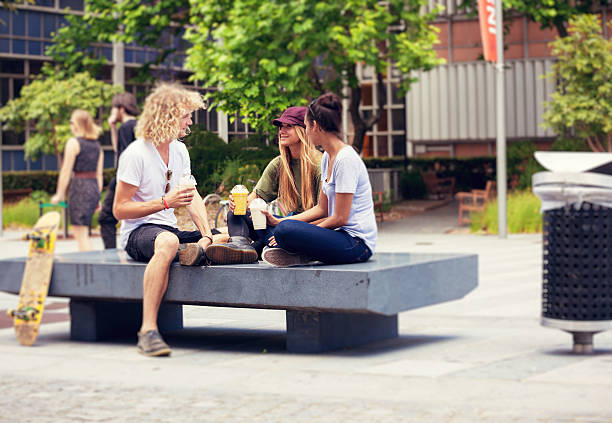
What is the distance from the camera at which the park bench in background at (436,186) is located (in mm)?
31359

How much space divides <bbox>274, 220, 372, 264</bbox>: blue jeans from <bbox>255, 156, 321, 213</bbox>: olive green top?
17.3 inches

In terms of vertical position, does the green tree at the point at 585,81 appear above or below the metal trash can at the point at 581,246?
above

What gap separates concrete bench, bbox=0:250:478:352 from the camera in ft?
22.2

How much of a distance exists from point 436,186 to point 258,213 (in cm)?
2460

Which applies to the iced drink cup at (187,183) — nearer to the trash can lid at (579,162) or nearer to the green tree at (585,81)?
the trash can lid at (579,162)

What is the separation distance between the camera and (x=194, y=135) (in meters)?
7.62

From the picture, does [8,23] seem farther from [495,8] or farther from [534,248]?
[534,248]

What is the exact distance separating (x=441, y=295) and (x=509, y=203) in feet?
51.0

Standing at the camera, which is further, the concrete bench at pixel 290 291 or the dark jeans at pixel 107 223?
the dark jeans at pixel 107 223

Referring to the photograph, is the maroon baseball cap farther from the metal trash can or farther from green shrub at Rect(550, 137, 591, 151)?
green shrub at Rect(550, 137, 591, 151)

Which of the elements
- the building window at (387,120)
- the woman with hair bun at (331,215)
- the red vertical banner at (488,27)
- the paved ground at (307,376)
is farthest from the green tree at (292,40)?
the building window at (387,120)

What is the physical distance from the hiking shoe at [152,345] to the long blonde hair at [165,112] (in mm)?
1246

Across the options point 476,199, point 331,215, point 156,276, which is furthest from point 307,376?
point 476,199

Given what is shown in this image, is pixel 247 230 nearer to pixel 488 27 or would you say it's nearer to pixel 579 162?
pixel 579 162
